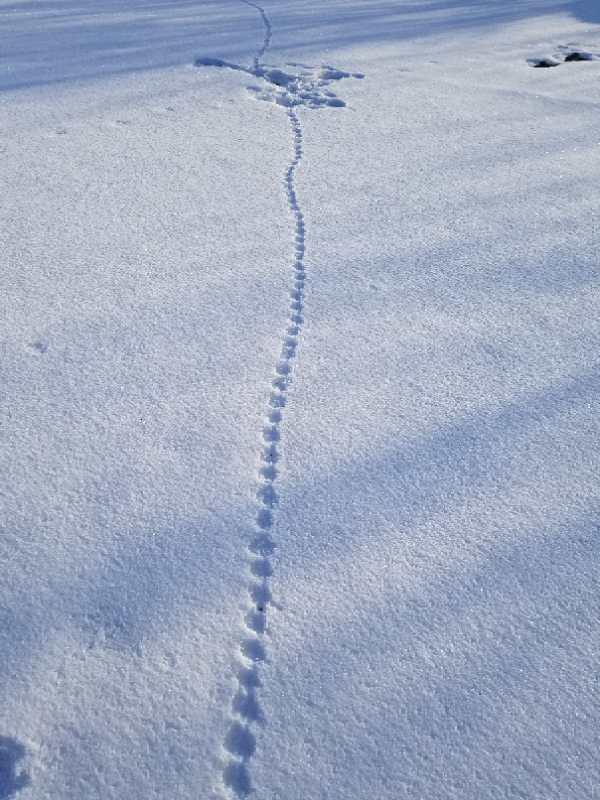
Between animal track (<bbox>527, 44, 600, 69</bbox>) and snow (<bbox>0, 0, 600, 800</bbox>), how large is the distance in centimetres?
108

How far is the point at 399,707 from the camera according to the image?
1.27 m

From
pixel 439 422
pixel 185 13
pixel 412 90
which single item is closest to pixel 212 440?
pixel 439 422

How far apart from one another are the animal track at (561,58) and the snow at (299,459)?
42.7 inches

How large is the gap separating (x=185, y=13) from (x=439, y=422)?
191 inches

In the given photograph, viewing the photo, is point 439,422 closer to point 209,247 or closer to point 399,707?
point 399,707

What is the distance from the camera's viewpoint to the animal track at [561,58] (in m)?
4.42

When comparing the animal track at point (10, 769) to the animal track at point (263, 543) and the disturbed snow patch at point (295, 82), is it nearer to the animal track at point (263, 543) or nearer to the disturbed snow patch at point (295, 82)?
the animal track at point (263, 543)

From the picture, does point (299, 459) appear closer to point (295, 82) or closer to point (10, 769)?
point (10, 769)

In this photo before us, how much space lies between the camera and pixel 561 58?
4492 mm

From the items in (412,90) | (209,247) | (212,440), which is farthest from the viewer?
(412,90)

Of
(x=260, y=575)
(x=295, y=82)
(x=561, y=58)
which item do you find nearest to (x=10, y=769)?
(x=260, y=575)

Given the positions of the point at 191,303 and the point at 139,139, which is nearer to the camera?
the point at 191,303

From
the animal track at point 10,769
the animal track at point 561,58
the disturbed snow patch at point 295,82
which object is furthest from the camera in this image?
the animal track at point 561,58

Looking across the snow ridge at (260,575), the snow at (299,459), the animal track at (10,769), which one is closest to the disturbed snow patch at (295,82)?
the snow at (299,459)
